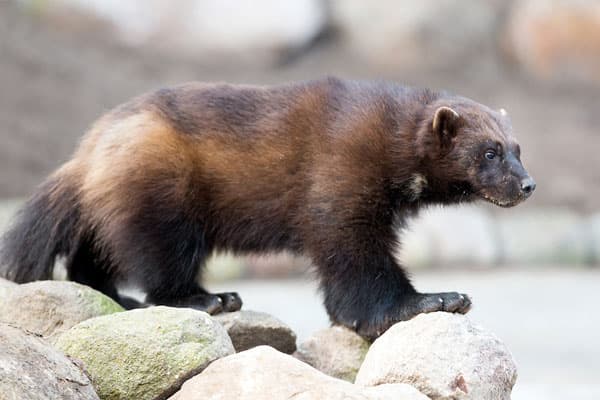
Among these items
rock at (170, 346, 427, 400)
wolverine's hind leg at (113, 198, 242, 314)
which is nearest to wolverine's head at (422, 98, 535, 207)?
wolverine's hind leg at (113, 198, 242, 314)

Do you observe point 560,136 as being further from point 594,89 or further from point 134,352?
point 134,352

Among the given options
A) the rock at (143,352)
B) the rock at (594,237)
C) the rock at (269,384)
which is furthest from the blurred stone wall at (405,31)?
the rock at (269,384)

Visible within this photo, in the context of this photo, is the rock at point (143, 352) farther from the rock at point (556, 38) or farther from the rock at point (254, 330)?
the rock at point (556, 38)

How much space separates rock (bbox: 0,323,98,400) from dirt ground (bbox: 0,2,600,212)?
785 centimetres

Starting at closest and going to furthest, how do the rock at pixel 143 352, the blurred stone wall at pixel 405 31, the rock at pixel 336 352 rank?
the rock at pixel 143 352, the rock at pixel 336 352, the blurred stone wall at pixel 405 31

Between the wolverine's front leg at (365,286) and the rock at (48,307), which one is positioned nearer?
the rock at (48,307)

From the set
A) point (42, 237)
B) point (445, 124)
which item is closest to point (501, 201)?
point (445, 124)

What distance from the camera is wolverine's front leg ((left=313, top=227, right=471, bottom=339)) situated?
4422 millimetres

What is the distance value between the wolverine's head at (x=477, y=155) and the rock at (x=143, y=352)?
1454 mm

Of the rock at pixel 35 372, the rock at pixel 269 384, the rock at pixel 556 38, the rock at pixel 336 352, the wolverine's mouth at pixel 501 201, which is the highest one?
the rock at pixel 556 38

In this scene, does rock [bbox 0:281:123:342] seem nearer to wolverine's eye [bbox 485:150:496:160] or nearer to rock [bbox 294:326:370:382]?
rock [bbox 294:326:370:382]

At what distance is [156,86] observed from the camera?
41.9 feet

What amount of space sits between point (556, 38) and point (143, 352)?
11.9 metres

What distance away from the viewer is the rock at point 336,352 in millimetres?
4379
